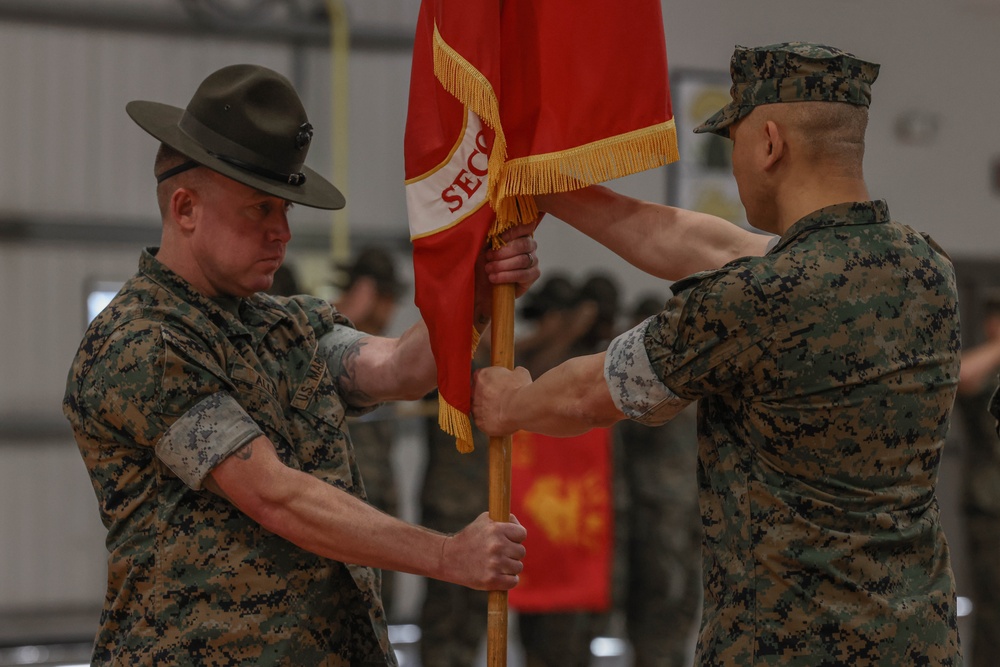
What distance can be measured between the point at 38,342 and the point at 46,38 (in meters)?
1.73

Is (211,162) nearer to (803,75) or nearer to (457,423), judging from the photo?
(457,423)

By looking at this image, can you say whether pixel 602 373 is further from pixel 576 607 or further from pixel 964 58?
pixel 964 58

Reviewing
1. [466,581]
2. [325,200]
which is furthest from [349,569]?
[325,200]

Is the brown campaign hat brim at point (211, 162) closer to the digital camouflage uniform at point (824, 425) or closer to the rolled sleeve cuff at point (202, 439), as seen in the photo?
the rolled sleeve cuff at point (202, 439)

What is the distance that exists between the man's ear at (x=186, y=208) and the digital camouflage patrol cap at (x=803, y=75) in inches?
40.7

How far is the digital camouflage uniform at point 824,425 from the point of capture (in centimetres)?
186

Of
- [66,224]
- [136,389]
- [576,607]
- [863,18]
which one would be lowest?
[576,607]

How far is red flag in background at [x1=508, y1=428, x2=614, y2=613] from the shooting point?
5.46 meters

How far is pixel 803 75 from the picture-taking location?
193 centimetres

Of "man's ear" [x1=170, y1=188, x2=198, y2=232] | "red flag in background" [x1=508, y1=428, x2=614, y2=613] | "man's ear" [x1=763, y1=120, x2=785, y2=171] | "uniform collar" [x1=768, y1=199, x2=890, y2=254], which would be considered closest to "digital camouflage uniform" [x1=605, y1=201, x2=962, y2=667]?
"uniform collar" [x1=768, y1=199, x2=890, y2=254]

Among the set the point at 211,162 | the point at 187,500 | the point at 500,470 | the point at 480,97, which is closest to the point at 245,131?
the point at 211,162

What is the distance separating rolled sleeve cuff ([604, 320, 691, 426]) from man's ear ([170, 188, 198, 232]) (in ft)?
2.75

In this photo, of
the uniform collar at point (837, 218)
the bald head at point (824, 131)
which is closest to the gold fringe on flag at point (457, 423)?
the uniform collar at point (837, 218)

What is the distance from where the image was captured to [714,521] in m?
1.99
